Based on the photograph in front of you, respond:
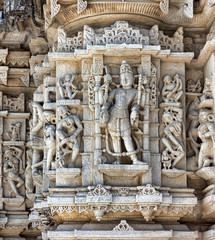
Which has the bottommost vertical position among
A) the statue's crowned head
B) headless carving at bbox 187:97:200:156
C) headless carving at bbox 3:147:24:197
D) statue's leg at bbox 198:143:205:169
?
headless carving at bbox 3:147:24:197

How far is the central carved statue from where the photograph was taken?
11.1 metres

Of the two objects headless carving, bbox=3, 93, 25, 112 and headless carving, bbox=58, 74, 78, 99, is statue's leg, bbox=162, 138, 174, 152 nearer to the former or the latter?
headless carving, bbox=58, 74, 78, 99

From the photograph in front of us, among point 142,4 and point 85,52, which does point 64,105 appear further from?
point 142,4

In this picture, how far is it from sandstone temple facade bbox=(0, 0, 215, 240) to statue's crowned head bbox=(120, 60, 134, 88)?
2 cm

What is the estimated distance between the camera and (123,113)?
11219 millimetres

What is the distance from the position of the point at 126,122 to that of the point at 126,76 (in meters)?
0.81

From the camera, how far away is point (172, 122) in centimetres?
1153


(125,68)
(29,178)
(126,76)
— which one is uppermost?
(125,68)

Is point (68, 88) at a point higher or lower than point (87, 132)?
higher

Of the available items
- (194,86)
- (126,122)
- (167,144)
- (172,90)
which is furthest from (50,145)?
(194,86)

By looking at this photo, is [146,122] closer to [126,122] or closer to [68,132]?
[126,122]

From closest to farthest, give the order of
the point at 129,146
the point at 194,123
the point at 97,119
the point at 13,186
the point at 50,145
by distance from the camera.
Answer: the point at 129,146
the point at 97,119
the point at 50,145
the point at 194,123
the point at 13,186

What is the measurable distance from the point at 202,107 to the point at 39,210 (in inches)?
137

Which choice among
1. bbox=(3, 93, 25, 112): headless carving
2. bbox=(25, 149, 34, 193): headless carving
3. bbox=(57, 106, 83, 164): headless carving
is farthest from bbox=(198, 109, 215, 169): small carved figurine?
bbox=(3, 93, 25, 112): headless carving
